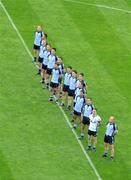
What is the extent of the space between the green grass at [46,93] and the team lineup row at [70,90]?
1.73ft

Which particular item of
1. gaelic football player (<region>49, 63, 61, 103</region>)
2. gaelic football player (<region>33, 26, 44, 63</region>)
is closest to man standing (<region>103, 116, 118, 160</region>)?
gaelic football player (<region>49, 63, 61, 103</region>)

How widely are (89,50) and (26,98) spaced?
5.85 m

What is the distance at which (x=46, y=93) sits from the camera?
35.9 metres

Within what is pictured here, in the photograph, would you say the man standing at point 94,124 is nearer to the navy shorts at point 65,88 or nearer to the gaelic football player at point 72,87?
the gaelic football player at point 72,87

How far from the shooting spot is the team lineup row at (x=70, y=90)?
1235 inches

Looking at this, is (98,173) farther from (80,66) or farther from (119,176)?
(80,66)

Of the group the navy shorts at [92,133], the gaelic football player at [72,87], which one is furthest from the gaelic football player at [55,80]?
the navy shorts at [92,133]

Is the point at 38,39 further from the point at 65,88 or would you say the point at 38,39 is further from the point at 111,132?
the point at 111,132

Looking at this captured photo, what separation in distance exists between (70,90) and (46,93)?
1.98 meters

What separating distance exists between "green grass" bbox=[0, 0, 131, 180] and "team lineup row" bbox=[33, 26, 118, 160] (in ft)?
1.73

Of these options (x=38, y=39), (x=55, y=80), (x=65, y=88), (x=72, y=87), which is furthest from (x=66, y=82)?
(x=38, y=39)

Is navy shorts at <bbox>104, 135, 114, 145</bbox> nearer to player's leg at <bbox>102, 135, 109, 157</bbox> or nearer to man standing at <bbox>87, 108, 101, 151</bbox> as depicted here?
player's leg at <bbox>102, 135, 109, 157</bbox>

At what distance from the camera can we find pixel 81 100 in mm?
32562

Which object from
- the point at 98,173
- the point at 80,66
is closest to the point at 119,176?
the point at 98,173
